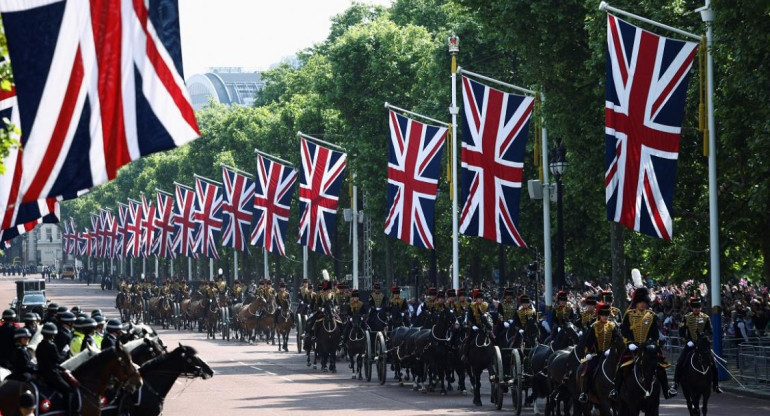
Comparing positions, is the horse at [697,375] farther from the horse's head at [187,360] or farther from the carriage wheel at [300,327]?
the carriage wheel at [300,327]

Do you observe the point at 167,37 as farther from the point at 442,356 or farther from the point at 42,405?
the point at 442,356

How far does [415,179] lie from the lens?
3831 centimetres

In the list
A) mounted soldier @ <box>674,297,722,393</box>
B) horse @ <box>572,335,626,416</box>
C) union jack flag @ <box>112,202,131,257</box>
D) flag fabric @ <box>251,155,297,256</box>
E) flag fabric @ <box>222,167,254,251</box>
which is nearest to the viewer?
horse @ <box>572,335,626,416</box>

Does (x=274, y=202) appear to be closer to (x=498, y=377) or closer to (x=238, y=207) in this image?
(x=238, y=207)

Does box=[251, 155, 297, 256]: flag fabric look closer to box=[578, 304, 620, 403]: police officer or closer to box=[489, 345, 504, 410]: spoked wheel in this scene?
box=[489, 345, 504, 410]: spoked wheel

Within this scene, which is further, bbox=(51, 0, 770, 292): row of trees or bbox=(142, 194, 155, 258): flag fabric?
bbox=(142, 194, 155, 258): flag fabric

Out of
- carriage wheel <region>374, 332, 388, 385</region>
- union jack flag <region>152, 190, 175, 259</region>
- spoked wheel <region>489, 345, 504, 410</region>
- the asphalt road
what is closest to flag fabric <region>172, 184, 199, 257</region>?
union jack flag <region>152, 190, 175, 259</region>

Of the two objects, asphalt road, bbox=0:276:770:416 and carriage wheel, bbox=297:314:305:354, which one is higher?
carriage wheel, bbox=297:314:305:354

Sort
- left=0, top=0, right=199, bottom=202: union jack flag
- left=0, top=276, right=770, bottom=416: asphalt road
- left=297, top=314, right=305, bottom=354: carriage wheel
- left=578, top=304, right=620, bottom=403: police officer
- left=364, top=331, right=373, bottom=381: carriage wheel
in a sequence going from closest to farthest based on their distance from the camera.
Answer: left=0, top=0, right=199, bottom=202: union jack flag, left=578, top=304, right=620, bottom=403: police officer, left=0, top=276, right=770, bottom=416: asphalt road, left=364, top=331, right=373, bottom=381: carriage wheel, left=297, top=314, right=305, bottom=354: carriage wheel

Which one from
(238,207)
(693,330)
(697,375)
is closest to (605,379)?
(697,375)

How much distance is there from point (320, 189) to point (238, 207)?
12119 millimetres

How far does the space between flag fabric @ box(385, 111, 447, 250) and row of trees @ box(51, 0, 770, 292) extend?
143 inches

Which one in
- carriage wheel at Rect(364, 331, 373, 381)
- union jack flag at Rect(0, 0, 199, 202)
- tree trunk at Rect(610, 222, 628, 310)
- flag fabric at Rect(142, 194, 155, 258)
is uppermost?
flag fabric at Rect(142, 194, 155, 258)

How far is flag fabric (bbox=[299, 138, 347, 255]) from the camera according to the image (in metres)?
46.7
